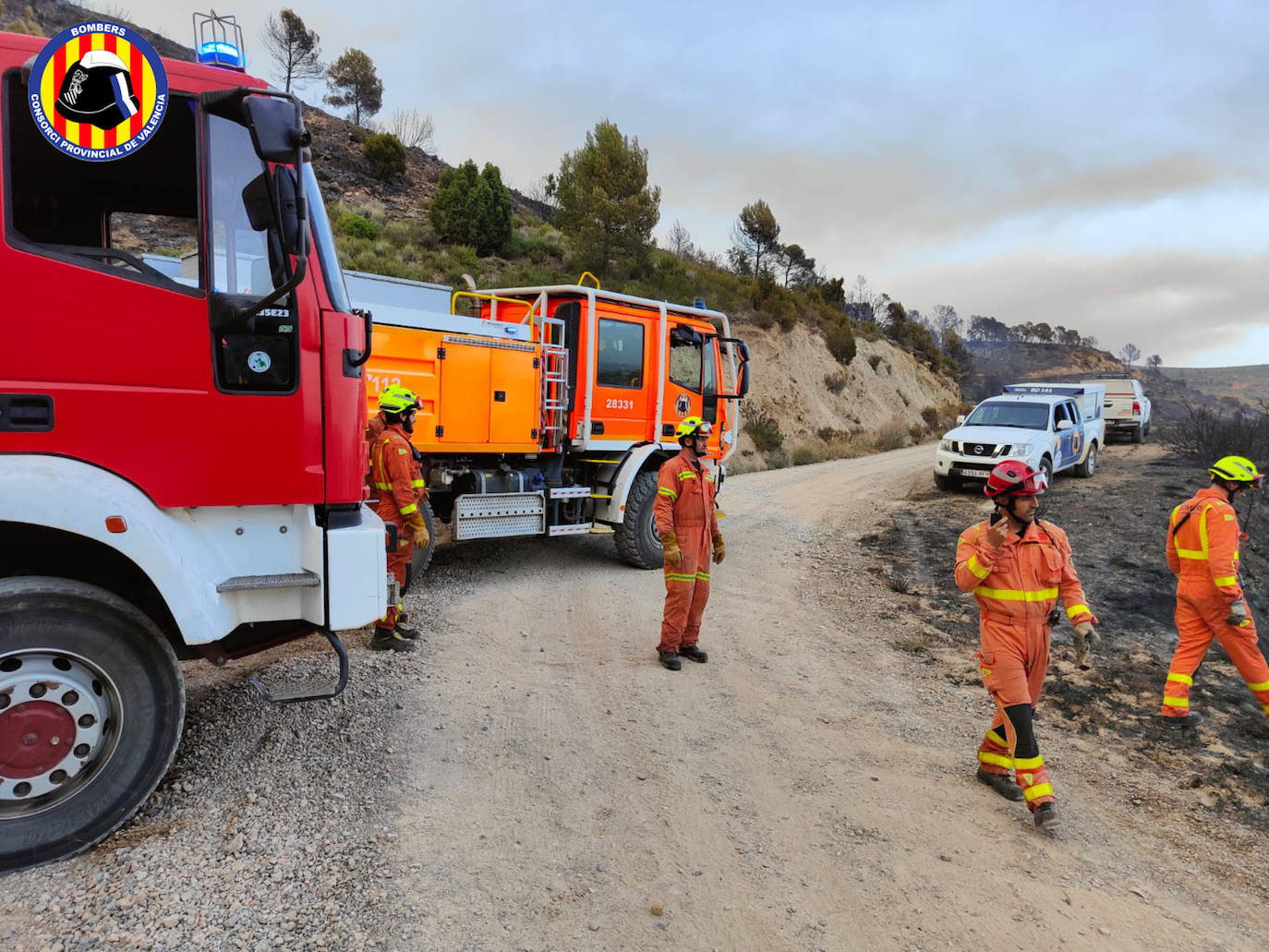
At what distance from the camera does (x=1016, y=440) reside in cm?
1244

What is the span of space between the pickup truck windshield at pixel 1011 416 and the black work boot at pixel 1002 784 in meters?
10.3

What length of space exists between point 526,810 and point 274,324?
2.46 meters

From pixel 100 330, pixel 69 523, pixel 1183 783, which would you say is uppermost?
pixel 100 330

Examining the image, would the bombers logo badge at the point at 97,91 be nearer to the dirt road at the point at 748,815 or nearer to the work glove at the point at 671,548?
the dirt road at the point at 748,815

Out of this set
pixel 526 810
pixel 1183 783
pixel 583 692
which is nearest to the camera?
pixel 526 810

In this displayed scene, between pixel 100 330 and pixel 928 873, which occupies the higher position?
pixel 100 330

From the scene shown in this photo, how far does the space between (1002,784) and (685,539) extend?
2592 millimetres

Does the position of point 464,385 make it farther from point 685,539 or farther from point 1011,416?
point 1011,416

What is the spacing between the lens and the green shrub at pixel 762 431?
2194 centimetres

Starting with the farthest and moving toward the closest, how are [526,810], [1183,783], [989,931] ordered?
[1183,783], [526,810], [989,931]

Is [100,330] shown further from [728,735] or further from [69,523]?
[728,735]

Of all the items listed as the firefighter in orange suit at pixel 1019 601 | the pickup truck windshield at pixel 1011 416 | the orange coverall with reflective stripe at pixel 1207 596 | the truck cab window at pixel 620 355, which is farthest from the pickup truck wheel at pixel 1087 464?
the firefighter in orange suit at pixel 1019 601

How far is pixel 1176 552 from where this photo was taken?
5.38m

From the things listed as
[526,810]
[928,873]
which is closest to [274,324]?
[526,810]
